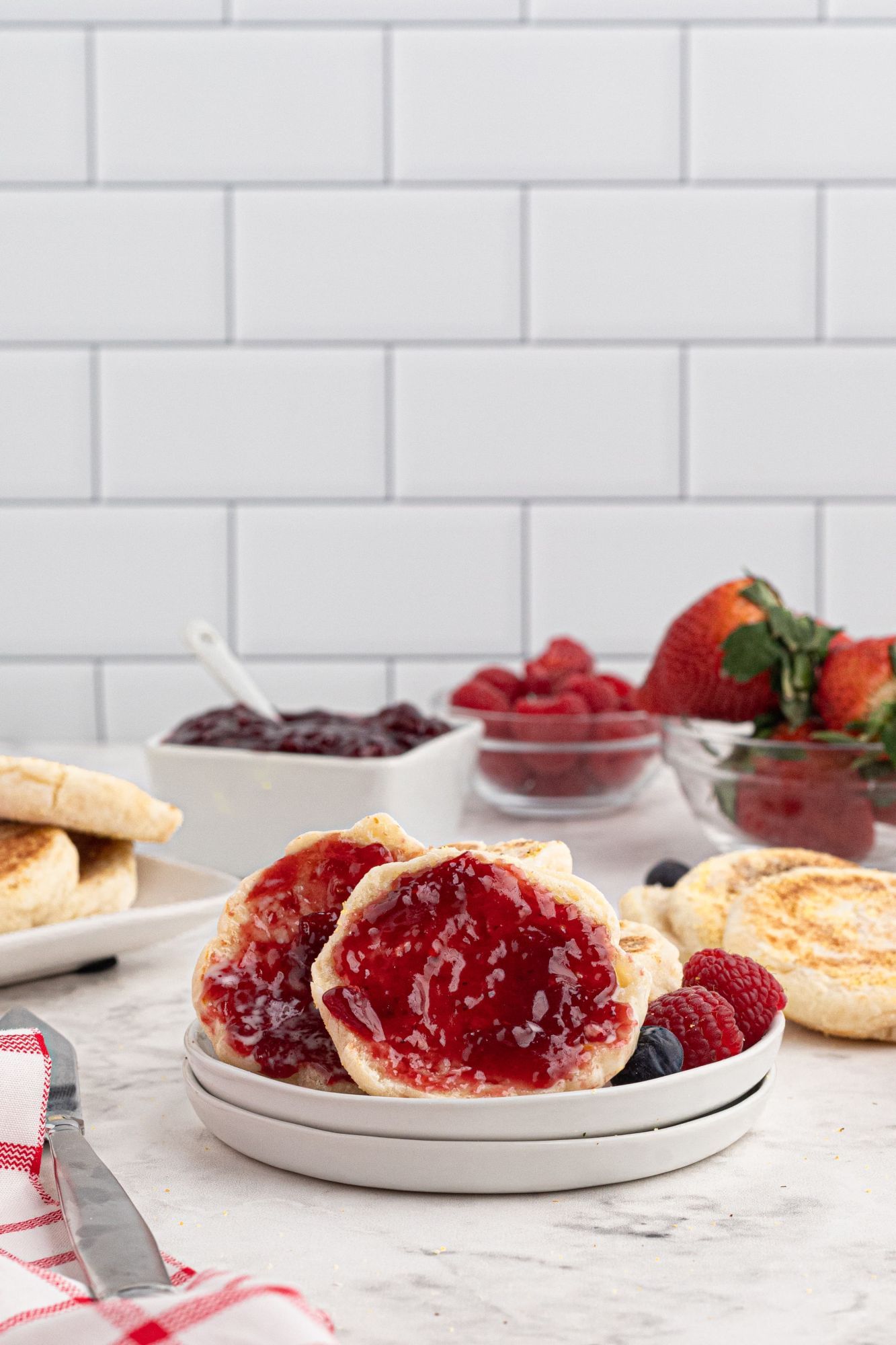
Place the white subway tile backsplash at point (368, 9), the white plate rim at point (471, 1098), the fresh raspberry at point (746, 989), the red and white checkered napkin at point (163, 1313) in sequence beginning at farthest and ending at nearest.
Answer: the white subway tile backsplash at point (368, 9)
the fresh raspberry at point (746, 989)
the white plate rim at point (471, 1098)
the red and white checkered napkin at point (163, 1313)

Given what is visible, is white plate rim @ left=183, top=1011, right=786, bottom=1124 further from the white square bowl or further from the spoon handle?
the spoon handle

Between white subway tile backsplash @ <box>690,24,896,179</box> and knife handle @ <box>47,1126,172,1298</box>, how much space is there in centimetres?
189

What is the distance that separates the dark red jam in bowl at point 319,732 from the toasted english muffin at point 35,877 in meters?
0.33

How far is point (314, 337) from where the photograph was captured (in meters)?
2.08

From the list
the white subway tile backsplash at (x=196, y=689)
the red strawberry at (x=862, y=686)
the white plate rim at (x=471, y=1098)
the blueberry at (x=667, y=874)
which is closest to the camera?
the white plate rim at (x=471, y=1098)

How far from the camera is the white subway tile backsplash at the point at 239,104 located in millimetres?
2027

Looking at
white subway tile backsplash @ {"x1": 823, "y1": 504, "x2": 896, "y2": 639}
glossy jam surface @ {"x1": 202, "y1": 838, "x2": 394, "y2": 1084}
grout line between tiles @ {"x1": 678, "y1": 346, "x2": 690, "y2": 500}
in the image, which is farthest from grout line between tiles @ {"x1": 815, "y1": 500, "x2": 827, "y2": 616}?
glossy jam surface @ {"x1": 202, "y1": 838, "x2": 394, "y2": 1084}

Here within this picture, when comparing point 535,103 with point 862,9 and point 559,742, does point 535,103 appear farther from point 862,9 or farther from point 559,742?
point 559,742

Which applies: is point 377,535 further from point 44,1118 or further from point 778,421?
point 44,1118

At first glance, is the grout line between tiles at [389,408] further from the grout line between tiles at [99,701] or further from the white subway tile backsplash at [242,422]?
the grout line between tiles at [99,701]

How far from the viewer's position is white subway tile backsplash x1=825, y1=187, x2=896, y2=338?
81.8 inches

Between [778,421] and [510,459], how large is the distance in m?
0.44

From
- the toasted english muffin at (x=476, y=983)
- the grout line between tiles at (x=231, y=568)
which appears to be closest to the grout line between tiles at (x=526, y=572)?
the grout line between tiles at (x=231, y=568)

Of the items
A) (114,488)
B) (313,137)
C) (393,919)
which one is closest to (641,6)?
(313,137)
